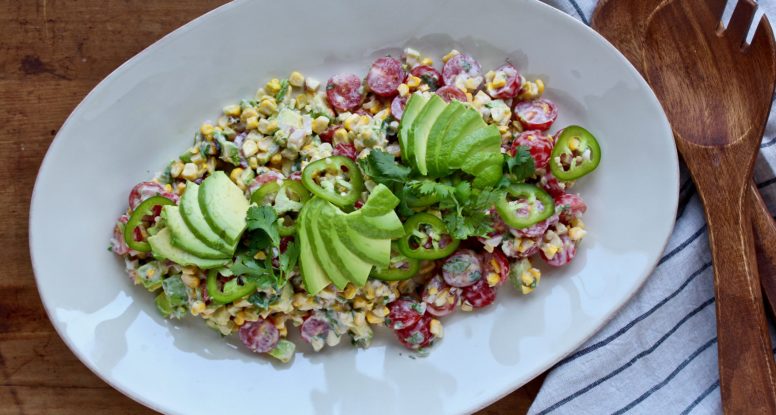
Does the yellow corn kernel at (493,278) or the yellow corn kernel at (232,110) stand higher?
Result: the yellow corn kernel at (232,110)

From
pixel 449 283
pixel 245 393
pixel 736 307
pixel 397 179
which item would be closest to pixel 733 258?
pixel 736 307

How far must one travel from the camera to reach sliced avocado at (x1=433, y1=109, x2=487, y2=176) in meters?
2.58

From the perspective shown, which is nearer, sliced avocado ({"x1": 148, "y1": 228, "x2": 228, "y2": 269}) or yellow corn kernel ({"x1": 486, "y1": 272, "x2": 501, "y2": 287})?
sliced avocado ({"x1": 148, "y1": 228, "x2": 228, "y2": 269})

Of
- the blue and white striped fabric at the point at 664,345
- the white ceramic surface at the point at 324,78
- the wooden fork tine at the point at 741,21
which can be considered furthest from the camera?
the blue and white striped fabric at the point at 664,345

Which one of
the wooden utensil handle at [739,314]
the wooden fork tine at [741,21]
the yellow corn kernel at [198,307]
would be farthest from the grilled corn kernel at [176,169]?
the wooden fork tine at [741,21]

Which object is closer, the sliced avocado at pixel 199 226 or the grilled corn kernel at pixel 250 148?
the sliced avocado at pixel 199 226

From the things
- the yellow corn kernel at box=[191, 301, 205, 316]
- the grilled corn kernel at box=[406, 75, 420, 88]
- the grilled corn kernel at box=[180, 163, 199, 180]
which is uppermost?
the grilled corn kernel at box=[406, 75, 420, 88]

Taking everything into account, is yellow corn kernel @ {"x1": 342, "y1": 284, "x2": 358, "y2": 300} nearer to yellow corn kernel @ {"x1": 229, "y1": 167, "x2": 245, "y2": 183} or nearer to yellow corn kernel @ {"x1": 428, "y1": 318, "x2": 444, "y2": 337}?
yellow corn kernel @ {"x1": 428, "y1": 318, "x2": 444, "y2": 337}

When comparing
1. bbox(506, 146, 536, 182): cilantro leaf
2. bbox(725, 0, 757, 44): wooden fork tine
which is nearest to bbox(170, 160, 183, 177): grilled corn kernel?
bbox(506, 146, 536, 182): cilantro leaf

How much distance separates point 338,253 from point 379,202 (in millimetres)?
237

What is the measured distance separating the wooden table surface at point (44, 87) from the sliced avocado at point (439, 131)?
3.59 feet

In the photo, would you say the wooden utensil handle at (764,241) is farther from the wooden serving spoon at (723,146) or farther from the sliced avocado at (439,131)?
the sliced avocado at (439,131)

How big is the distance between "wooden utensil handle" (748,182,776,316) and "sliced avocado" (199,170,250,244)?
6.63ft

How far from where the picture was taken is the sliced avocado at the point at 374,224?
8.23 ft
